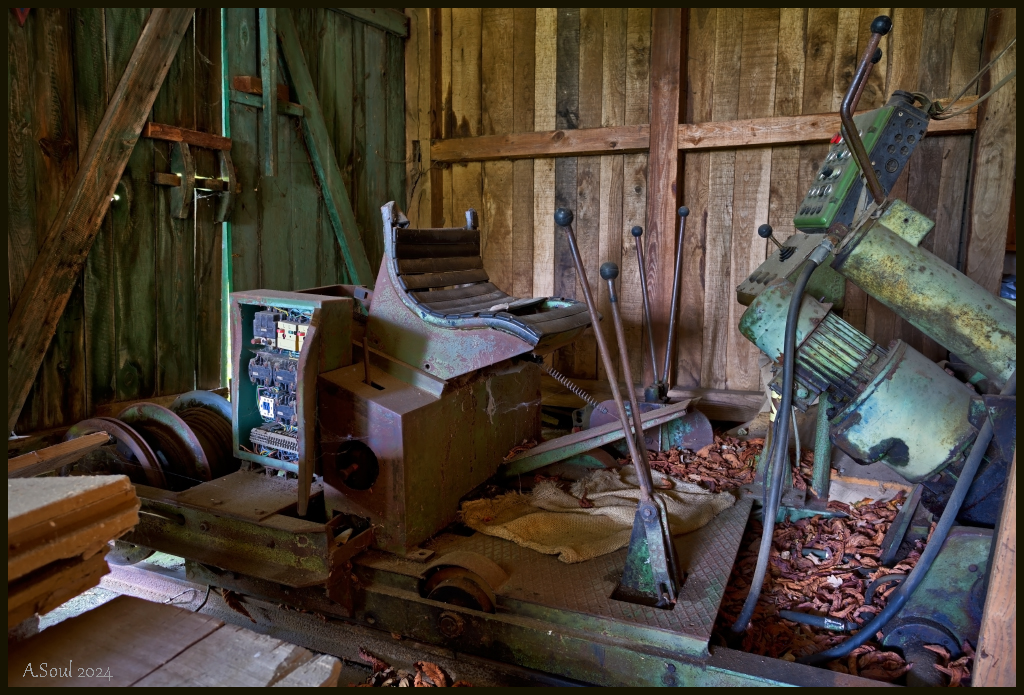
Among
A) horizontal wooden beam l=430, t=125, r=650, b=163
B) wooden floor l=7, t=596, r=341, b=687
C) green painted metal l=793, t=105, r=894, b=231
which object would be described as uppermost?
horizontal wooden beam l=430, t=125, r=650, b=163

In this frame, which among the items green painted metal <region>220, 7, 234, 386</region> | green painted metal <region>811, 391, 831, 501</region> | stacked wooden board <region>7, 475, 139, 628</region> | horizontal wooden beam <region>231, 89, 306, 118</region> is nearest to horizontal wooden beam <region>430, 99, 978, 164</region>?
horizontal wooden beam <region>231, 89, 306, 118</region>

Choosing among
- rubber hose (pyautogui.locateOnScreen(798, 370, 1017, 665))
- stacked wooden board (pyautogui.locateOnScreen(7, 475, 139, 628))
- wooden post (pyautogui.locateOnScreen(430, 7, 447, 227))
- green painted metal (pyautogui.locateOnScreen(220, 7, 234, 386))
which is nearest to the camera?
stacked wooden board (pyautogui.locateOnScreen(7, 475, 139, 628))

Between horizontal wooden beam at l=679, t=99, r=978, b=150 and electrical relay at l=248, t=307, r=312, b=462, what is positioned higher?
horizontal wooden beam at l=679, t=99, r=978, b=150

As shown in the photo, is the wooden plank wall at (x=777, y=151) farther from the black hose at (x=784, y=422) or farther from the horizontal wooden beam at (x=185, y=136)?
the horizontal wooden beam at (x=185, y=136)

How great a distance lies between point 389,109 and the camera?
492cm

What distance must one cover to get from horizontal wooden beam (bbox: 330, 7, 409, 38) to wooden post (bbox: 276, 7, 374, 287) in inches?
20.2

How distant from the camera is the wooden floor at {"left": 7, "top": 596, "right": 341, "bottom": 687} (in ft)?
3.51

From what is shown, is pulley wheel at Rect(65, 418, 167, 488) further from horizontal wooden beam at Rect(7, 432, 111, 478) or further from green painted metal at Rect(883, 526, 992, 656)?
green painted metal at Rect(883, 526, 992, 656)

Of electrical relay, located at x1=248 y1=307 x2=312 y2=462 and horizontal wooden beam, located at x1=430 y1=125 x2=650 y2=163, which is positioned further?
horizontal wooden beam, located at x1=430 y1=125 x2=650 y2=163

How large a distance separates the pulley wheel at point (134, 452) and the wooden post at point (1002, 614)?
2.60 metres

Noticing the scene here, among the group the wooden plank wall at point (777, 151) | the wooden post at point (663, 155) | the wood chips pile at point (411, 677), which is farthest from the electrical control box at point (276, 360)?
the wooden plank wall at point (777, 151)

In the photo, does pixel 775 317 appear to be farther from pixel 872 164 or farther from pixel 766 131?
pixel 766 131

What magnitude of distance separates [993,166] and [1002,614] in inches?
115

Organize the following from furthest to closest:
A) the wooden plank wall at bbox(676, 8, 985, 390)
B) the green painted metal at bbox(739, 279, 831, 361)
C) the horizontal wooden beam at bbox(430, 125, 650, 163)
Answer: the horizontal wooden beam at bbox(430, 125, 650, 163) < the wooden plank wall at bbox(676, 8, 985, 390) < the green painted metal at bbox(739, 279, 831, 361)
